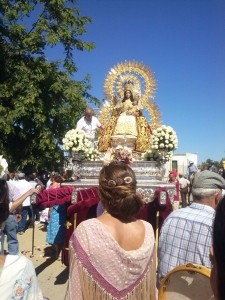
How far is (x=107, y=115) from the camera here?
27.3 ft

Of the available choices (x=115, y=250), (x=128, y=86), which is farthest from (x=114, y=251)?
(x=128, y=86)

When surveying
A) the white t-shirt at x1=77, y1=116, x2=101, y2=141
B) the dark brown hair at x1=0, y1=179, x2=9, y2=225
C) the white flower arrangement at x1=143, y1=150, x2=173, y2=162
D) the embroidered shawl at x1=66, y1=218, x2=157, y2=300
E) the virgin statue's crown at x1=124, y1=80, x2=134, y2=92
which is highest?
the virgin statue's crown at x1=124, y1=80, x2=134, y2=92

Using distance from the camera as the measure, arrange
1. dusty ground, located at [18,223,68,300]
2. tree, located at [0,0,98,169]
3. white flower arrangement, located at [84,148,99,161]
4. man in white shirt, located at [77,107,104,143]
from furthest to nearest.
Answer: tree, located at [0,0,98,169] < man in white shirt, located at [77,107,104,143] < white flower arrangement, located at [84,148,99,161] < dusty ground, located at [18,223,68,300]

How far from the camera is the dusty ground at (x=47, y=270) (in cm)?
514

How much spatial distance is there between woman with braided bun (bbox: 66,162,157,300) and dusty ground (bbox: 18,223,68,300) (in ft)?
10.0

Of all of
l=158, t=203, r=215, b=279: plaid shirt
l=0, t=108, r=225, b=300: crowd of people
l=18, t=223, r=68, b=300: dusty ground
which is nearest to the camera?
l=0, t=108, r=225, b=300: crowd of people

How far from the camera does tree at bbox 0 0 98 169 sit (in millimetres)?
13859

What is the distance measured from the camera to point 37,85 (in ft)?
46.1

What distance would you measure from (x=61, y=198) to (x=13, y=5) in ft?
38.9

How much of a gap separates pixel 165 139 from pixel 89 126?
76.1 inches

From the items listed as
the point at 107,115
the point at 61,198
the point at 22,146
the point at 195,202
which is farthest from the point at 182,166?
the point at 195,202

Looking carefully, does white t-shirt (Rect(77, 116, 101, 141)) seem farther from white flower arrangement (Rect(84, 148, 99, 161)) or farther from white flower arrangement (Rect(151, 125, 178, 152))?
white flower arrangement (Rect(151, 125, 178, 152))

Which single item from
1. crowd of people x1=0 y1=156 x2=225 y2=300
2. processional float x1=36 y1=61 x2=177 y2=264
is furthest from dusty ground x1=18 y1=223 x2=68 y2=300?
crowd of people x1=0 y1=156 x2=225 y2=300

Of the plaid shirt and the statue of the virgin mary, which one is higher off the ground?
the statue of the virgin mary
